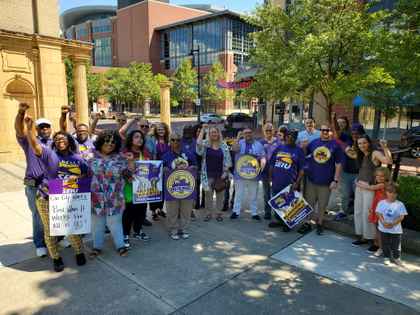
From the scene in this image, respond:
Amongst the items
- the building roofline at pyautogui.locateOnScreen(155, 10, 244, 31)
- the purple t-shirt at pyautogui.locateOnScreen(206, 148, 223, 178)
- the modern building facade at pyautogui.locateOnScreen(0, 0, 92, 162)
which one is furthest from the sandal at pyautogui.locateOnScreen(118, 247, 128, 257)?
the building roofline at pyautogui.locateOnScreen(155, 10, 244, 31)

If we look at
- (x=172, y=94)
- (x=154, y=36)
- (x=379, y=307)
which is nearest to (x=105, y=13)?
(x=154, y=36)

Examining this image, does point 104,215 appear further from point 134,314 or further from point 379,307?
point 379,307

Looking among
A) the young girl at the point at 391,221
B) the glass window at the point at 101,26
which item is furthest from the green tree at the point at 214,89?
the glass window at the point at 101,26

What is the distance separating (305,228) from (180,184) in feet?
7.39

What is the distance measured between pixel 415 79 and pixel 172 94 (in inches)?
1934

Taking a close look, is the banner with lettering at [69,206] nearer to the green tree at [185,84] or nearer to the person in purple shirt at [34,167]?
the person in purple shirt at [34,167]

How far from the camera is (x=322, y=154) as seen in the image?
5020 millimetres

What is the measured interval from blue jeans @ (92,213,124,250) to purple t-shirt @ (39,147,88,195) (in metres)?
0.69

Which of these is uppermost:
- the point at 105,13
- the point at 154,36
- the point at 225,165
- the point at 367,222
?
the point at 105,13

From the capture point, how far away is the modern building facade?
35.5 ft

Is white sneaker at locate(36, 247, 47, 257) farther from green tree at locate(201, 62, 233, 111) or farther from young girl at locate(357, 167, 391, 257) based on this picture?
green tree at locate(201, 62, 233, 111)

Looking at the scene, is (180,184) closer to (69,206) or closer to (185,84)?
(69,206)

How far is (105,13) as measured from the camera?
10431 cm

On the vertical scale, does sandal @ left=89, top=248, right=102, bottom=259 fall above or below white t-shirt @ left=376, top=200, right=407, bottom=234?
below
